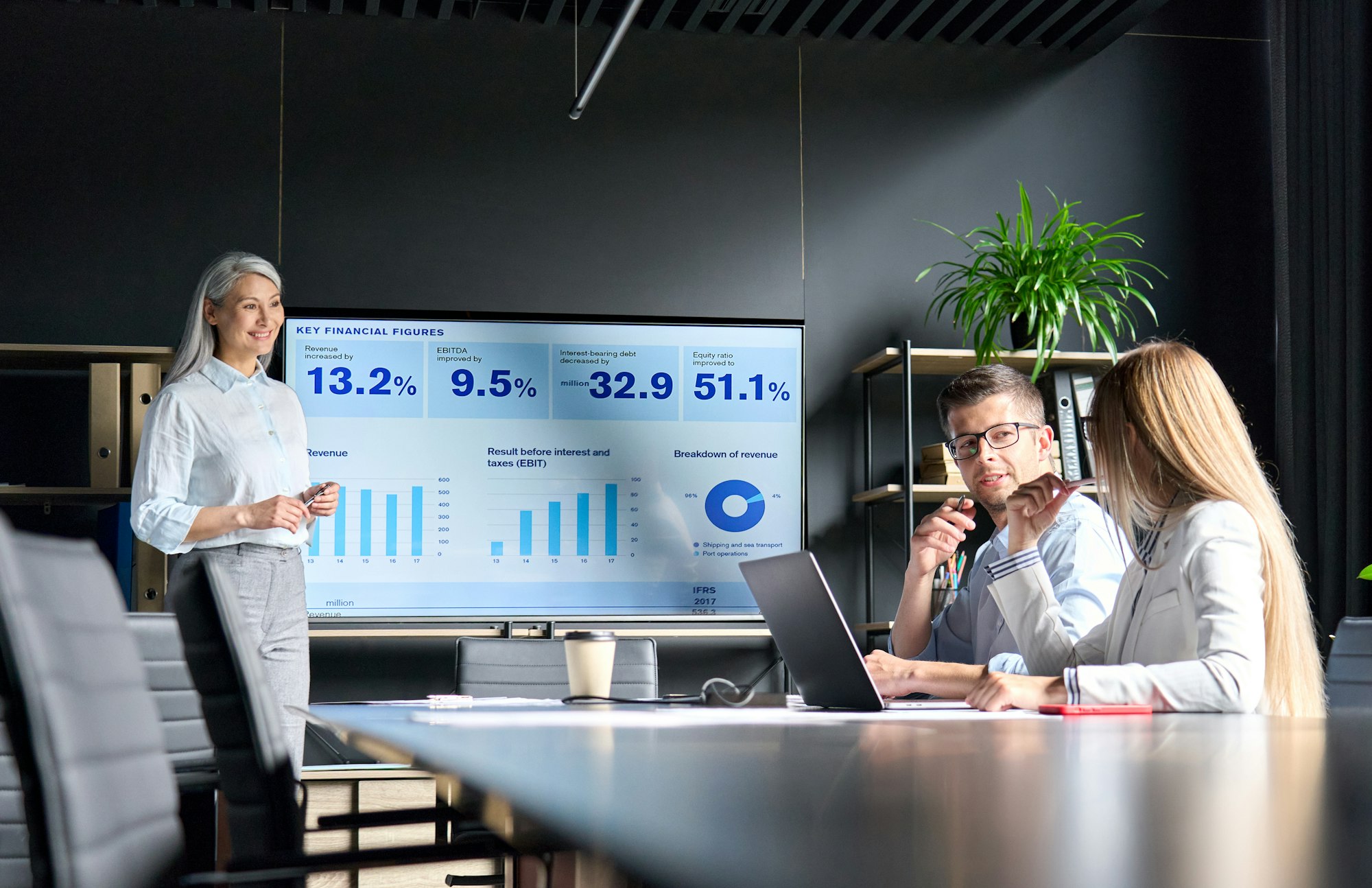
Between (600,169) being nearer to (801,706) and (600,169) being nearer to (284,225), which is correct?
(284,225)

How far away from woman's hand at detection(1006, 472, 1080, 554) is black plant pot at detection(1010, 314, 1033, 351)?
2393mm

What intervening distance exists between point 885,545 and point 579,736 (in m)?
3.73

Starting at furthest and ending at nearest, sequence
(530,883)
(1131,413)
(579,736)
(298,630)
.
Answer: (298,630) → (1131,413) → (530,883) → (579,736)

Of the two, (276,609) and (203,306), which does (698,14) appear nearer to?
(203,306)

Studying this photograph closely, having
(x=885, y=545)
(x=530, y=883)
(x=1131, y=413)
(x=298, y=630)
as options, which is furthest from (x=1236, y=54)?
(x=530, y=883)

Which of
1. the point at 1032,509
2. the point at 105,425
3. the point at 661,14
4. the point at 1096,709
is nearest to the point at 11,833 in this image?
the point at 1096,709

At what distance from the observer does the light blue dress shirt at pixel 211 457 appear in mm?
2938

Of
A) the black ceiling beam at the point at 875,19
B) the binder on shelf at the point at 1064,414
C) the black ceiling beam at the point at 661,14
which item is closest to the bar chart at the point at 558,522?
the binder on shelf at the point at 1064,414

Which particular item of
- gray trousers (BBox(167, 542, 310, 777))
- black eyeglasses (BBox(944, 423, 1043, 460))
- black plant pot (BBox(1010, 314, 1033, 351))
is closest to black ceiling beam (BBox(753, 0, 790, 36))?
black plant pot (BBox(1010, 314, 1033, 351))

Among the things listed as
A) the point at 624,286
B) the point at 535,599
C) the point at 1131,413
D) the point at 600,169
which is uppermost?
the point at 600,169

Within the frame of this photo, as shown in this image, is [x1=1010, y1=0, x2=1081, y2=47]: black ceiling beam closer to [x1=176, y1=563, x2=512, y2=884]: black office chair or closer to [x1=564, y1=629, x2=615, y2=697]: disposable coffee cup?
[x1=564, y1=629, x2=615, y2=697]: disposable coffee cup

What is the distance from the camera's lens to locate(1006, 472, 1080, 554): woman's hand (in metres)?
2.03

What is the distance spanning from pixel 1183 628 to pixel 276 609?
6.78ft

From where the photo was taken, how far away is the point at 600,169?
4.69 meters
